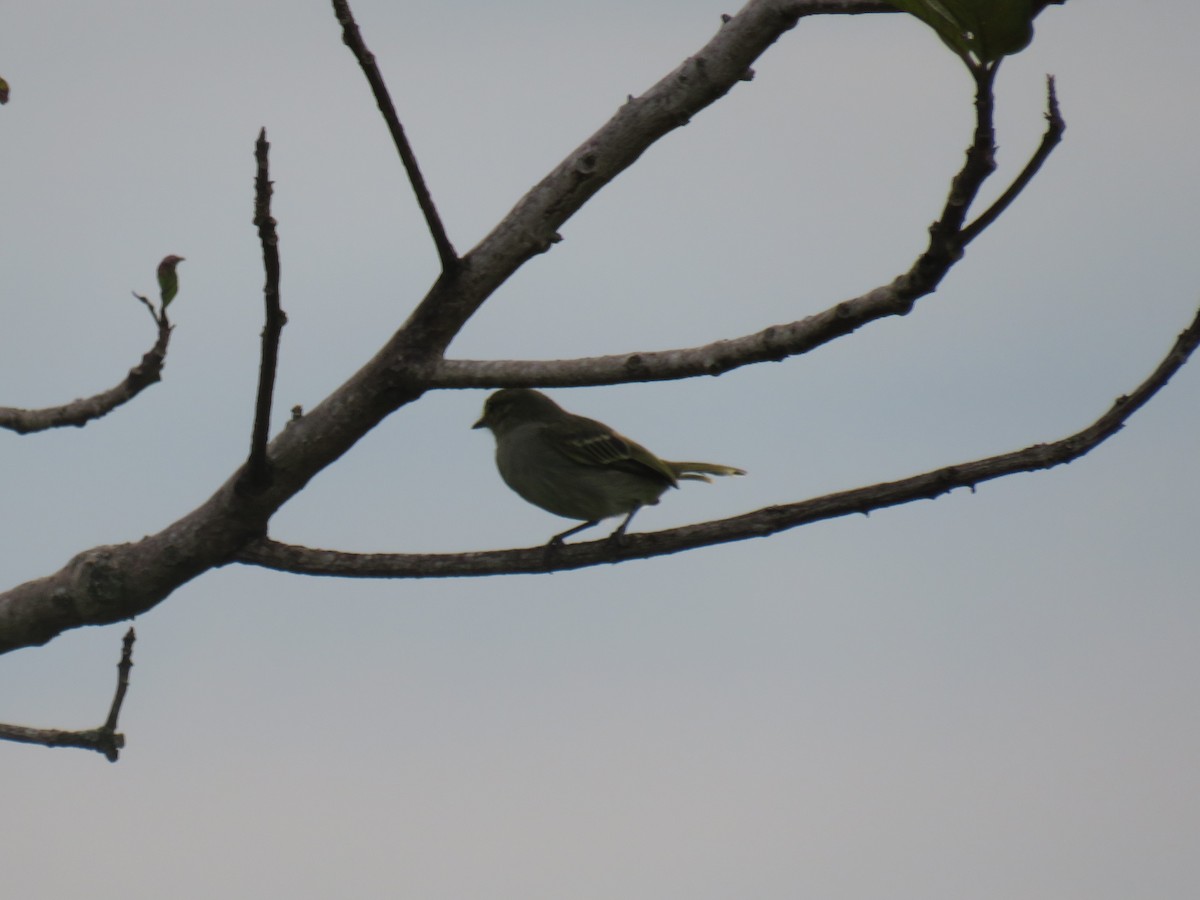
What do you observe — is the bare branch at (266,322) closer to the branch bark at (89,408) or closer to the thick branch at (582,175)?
the thick branch at (582,175)

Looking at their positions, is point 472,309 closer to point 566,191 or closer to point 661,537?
point 566,191

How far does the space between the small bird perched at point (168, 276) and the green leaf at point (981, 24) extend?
315 centimetres

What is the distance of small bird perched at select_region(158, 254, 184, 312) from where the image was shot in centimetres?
512

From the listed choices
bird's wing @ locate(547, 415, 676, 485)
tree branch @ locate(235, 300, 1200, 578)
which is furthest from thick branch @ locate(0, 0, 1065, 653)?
bird's wing @ locate(547, 415, 676, 485)

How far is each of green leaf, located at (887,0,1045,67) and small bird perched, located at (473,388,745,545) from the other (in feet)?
23.6

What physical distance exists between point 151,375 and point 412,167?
182 centimetres

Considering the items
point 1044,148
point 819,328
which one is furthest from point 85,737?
point 1044,148

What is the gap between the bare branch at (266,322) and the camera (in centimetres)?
366

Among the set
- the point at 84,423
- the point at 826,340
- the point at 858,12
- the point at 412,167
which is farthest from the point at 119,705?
the point at 858,12

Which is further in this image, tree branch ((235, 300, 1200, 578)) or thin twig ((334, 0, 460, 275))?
tree branch ((235, 300, 1200, 578))

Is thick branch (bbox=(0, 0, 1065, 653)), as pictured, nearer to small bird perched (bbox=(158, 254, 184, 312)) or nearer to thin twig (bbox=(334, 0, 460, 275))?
thin twig (bbox=(334, 0, 460, 275))

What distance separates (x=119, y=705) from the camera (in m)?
5.13

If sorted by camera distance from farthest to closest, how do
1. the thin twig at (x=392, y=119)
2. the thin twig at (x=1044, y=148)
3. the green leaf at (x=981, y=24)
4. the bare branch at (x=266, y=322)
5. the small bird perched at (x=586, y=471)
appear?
the small bird perched at (x=586, y=471), the thin twig at (x=392, y=119), the bare branch at (x=266, y=322), the thin twig at (x=1044, y=148), the green leaf at (x=981, y=24)

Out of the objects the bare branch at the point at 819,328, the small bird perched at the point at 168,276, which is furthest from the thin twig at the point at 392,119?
the small bird perched at the point at 168,276
